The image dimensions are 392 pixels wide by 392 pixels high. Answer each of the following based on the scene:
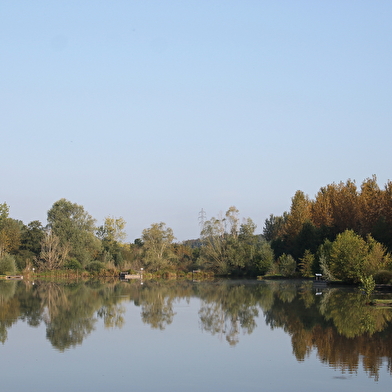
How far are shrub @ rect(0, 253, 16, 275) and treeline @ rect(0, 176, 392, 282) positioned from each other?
0.09 meters

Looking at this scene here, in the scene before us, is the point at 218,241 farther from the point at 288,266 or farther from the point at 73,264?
the point at 73,264

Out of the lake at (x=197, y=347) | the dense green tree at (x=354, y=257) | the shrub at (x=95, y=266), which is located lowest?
the lake at (x=197, y=347)

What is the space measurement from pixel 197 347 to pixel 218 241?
45526 millimetres

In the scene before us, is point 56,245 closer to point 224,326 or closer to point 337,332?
point 224,326

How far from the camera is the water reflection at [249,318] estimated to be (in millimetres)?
13265

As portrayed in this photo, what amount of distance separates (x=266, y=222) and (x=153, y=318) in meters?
83.1

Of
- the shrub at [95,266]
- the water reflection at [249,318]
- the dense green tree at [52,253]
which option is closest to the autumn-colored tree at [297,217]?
the shrub at [95,266]

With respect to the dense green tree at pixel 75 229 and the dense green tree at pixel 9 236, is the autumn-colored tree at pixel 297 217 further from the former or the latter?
the dense green tree at pixel 9 236

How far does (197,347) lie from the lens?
14.4 m

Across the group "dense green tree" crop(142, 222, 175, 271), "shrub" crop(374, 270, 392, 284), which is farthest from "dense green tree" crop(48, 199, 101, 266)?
"shrub" crop(374, 270, 392, 284)

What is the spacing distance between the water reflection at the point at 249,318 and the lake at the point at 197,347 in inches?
1.5

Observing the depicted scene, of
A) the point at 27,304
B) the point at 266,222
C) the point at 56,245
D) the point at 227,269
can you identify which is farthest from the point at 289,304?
the point at 266,222

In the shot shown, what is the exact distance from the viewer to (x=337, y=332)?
16062mm

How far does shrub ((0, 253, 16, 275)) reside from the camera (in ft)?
182
